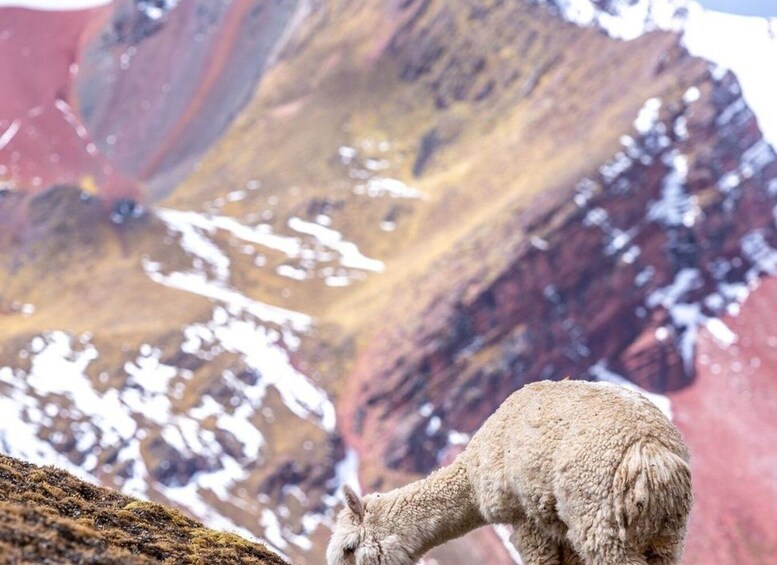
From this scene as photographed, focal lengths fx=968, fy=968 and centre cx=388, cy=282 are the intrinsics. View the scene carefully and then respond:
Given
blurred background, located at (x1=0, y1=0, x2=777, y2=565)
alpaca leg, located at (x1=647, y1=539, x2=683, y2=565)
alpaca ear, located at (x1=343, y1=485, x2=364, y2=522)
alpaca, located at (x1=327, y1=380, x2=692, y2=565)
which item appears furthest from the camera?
blurred background, located at (x1=0, y1=0, x2=777, y2=565)


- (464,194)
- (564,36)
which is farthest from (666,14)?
(464,194)

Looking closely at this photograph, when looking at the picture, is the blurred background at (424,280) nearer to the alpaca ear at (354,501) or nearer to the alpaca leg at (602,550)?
the alpaca ear at (354,501)

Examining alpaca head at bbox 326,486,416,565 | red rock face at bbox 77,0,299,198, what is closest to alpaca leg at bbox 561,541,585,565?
alpaca head at bbox 326,486,416,565

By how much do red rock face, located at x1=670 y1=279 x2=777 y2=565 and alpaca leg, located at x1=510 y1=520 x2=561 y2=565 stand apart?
4096 cm

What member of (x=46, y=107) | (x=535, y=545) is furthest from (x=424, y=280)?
(x=46, y=107)

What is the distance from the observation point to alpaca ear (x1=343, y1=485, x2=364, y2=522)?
463 inches

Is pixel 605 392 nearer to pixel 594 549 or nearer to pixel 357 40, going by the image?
pixel 594 549

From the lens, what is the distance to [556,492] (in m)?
9.99

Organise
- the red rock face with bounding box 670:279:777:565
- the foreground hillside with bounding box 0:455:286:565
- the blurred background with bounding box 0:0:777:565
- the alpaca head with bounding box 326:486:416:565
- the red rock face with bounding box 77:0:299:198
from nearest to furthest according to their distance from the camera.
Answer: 1. the foreground hillside with bounding box 0:455:286:565
2. the alpaca head with bounding box 326:486:416:565
3. the red rock face with bounding box 670:279:777:565
4. the blurred background with bounding box 0:0:777:565
5. the red rock face with bounding box 77:0:299:198

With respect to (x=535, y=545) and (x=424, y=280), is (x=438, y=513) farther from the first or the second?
(x=424, y=280)

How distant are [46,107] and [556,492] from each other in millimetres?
108208

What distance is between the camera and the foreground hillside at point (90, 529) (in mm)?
8453

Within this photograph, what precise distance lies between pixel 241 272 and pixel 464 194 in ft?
58.5

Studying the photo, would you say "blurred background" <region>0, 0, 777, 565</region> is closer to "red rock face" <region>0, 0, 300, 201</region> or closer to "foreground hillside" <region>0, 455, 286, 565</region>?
"red rock face" <region>0, 0, 300, 201</region>
